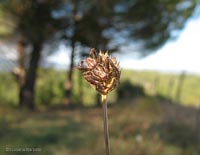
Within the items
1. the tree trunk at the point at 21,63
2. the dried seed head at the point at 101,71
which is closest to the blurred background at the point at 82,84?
the tree trunk at the point at 21,63

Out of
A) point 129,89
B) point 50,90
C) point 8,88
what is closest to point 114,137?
point 8,88

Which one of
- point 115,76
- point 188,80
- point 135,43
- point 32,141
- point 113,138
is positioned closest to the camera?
point 115,76

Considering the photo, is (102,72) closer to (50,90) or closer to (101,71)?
(101,71)

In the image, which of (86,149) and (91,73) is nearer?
(91,73)

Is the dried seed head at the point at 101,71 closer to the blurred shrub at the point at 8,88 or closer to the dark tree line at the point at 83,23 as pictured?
the dark tree line at the point at 83,23

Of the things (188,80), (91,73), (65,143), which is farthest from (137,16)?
(188,80)

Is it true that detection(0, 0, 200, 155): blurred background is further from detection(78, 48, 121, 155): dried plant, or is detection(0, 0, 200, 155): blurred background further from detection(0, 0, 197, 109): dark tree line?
detection(78, 48, 121, 155): dried plant

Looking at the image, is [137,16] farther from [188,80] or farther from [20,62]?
[188,80]
